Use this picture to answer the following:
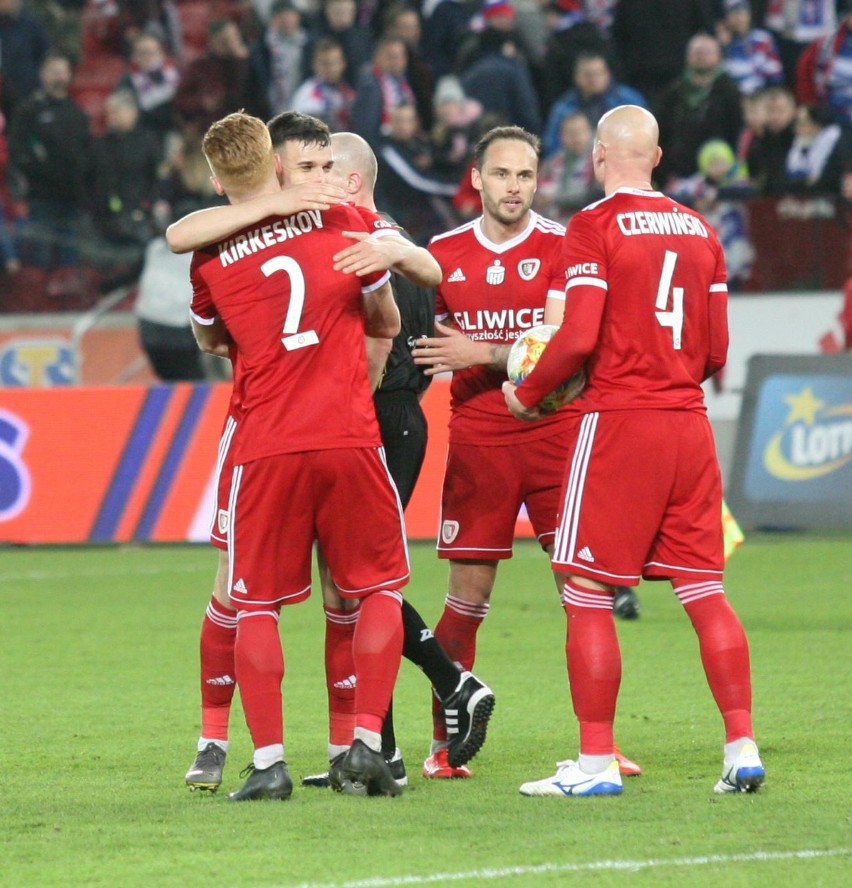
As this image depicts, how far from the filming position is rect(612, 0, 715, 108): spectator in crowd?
1883cm

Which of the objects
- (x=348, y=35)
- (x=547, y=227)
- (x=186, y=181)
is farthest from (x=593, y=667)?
(x=348, y=35)

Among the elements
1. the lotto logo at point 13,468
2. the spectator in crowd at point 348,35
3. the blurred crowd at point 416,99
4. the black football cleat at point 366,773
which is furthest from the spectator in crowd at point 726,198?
the black football cleat at point 366,773

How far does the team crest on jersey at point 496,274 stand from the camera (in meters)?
6.81

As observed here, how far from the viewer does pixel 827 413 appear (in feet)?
46.2

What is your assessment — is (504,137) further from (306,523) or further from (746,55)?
(746,55)

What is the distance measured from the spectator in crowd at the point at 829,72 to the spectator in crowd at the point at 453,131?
337 cm

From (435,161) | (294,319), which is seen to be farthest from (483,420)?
(435,161)

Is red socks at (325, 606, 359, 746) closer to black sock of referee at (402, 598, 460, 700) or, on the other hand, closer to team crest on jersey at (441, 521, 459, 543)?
black sock of referee at (402, 598, 460, 700)

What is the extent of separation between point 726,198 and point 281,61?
541 cm

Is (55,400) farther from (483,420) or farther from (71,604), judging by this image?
(483,420)

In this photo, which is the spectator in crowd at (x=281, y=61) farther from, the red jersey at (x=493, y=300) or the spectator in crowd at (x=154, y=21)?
the red jersey at (x=493, y=300)

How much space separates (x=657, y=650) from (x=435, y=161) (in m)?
8.36

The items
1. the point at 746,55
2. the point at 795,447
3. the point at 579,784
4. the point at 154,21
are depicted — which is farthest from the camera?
the point at 154,21

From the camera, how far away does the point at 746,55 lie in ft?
60.8
